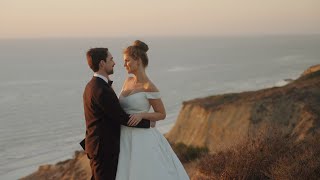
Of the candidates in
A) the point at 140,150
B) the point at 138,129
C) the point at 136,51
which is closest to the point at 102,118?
the point at 138,129

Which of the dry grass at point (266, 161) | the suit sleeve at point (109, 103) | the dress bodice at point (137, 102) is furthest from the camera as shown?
the dry grass at point (266, 161)

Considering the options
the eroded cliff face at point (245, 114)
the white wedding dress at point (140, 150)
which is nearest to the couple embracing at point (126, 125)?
the white wedding dress at point (140, 150)

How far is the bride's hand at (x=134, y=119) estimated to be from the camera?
4695mm

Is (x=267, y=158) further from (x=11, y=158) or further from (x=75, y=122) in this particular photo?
(x=75, y=122)

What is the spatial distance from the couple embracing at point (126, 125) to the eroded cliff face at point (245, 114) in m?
15.3

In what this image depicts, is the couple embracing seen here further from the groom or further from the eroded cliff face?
the eroded cliff face

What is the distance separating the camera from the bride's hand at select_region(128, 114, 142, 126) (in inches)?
185

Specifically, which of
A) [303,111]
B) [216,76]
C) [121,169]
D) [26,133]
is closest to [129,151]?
[121,169]

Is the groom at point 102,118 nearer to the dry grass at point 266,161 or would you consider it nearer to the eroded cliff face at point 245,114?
the dry grass at point 266,161

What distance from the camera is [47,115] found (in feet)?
163

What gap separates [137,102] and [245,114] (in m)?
21.0

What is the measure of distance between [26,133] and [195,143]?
1994cm

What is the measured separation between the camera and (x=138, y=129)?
4891 mm

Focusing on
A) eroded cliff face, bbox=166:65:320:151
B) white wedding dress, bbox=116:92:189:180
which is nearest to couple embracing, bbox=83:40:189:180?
white wedding dress, bbox=116:92:189:180
